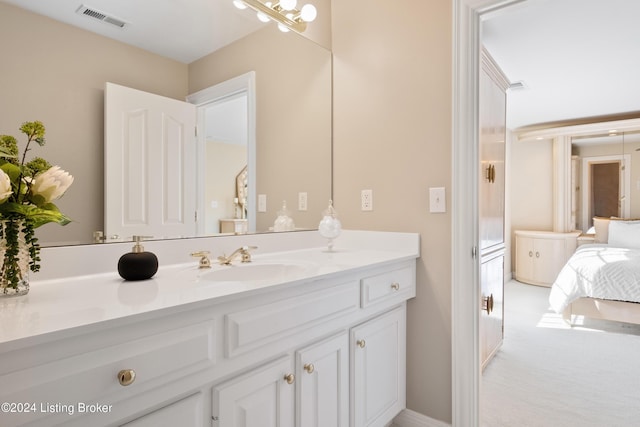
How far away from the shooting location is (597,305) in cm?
337

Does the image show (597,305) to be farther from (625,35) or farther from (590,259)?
(625,35)

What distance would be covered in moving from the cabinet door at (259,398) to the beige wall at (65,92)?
737 millimetres

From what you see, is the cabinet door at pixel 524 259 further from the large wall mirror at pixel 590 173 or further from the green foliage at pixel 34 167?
the green foliage at pixel 34 167

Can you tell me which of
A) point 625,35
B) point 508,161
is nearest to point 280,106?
point 625,35

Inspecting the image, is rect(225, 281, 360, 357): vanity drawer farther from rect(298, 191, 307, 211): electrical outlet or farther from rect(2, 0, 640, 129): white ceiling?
rect(2, 0, 640, 129): white ceiling

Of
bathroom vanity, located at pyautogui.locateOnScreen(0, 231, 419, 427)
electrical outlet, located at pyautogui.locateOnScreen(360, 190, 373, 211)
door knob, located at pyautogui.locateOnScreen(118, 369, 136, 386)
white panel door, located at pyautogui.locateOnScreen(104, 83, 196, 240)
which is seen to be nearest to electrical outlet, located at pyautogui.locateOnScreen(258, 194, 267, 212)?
bathroom vanity, located at pyautogui.locateOnScreen(0, 231, 419, 427)

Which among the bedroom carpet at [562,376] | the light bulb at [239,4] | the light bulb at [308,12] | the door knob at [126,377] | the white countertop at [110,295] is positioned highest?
the light bulb at [308,12]

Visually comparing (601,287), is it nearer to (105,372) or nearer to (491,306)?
(491,306)

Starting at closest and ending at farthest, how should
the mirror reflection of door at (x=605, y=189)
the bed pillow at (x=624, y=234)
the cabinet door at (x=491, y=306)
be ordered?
the cabinet door at (x=491, y=306), the bed pillow at (x=624, y=234), the mirror reflection of door at (x=605, y=189)

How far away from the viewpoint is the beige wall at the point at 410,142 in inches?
67.6

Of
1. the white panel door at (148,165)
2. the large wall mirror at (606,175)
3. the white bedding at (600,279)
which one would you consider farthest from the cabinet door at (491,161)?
the large wall mirror at (606,175)

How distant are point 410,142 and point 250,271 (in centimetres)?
103

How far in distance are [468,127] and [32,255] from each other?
1.67 m

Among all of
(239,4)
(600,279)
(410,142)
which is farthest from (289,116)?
(600,279)
